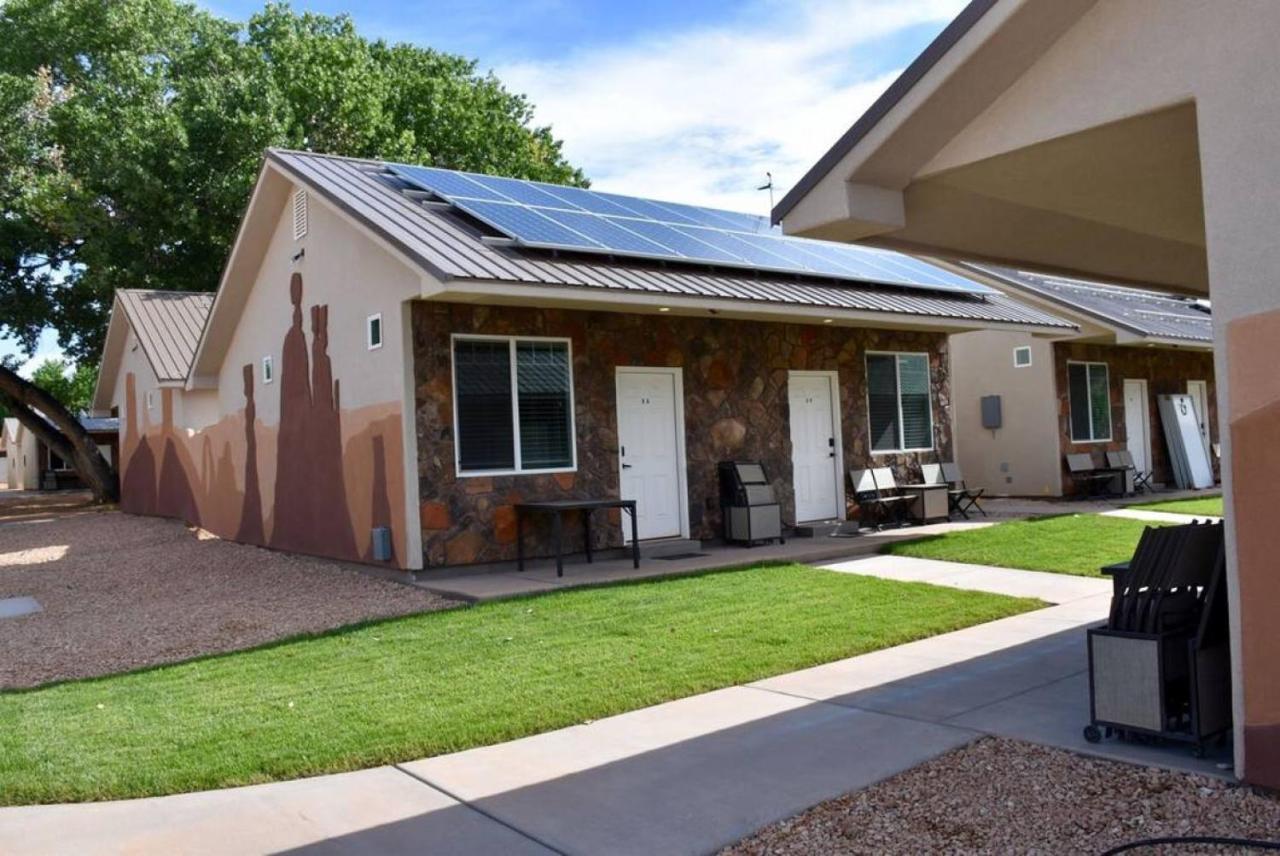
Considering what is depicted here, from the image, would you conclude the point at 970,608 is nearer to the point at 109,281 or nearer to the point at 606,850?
the point at 606,850

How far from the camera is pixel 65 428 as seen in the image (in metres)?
27.1

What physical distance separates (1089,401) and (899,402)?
6.59 m

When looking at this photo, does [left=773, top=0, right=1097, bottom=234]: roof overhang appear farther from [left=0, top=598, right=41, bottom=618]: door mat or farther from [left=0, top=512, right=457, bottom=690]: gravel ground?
[left=0, top=598, right=41, bottom=618]: door mat

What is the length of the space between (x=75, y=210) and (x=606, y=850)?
2476cm

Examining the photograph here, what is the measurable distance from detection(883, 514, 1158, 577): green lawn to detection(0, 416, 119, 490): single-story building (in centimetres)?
3054

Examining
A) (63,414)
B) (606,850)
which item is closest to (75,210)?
(63,414)

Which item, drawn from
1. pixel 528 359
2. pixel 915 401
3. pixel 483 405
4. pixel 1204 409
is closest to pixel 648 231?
pixel 528 359

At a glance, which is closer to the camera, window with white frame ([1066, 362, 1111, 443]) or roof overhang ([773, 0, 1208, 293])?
roof overhang ([773, 0, 1208, 293])

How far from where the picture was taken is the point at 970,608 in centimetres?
926

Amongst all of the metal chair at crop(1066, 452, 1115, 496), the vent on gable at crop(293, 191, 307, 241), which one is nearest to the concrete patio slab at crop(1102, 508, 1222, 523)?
the metal chair at crop(1066, 452, 1115, 496)

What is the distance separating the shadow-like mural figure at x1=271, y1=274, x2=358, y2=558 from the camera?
13219 millimetres

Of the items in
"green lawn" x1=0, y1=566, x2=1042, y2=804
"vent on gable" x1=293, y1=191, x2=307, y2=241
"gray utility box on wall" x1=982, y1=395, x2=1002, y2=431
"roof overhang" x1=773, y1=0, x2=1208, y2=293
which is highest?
"vent on gable" x1=293, y1=191, x2=307, y2=241

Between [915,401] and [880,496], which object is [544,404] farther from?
[915,401]

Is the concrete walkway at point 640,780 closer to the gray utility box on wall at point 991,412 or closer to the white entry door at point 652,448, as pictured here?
the white entry door at point 652,448
